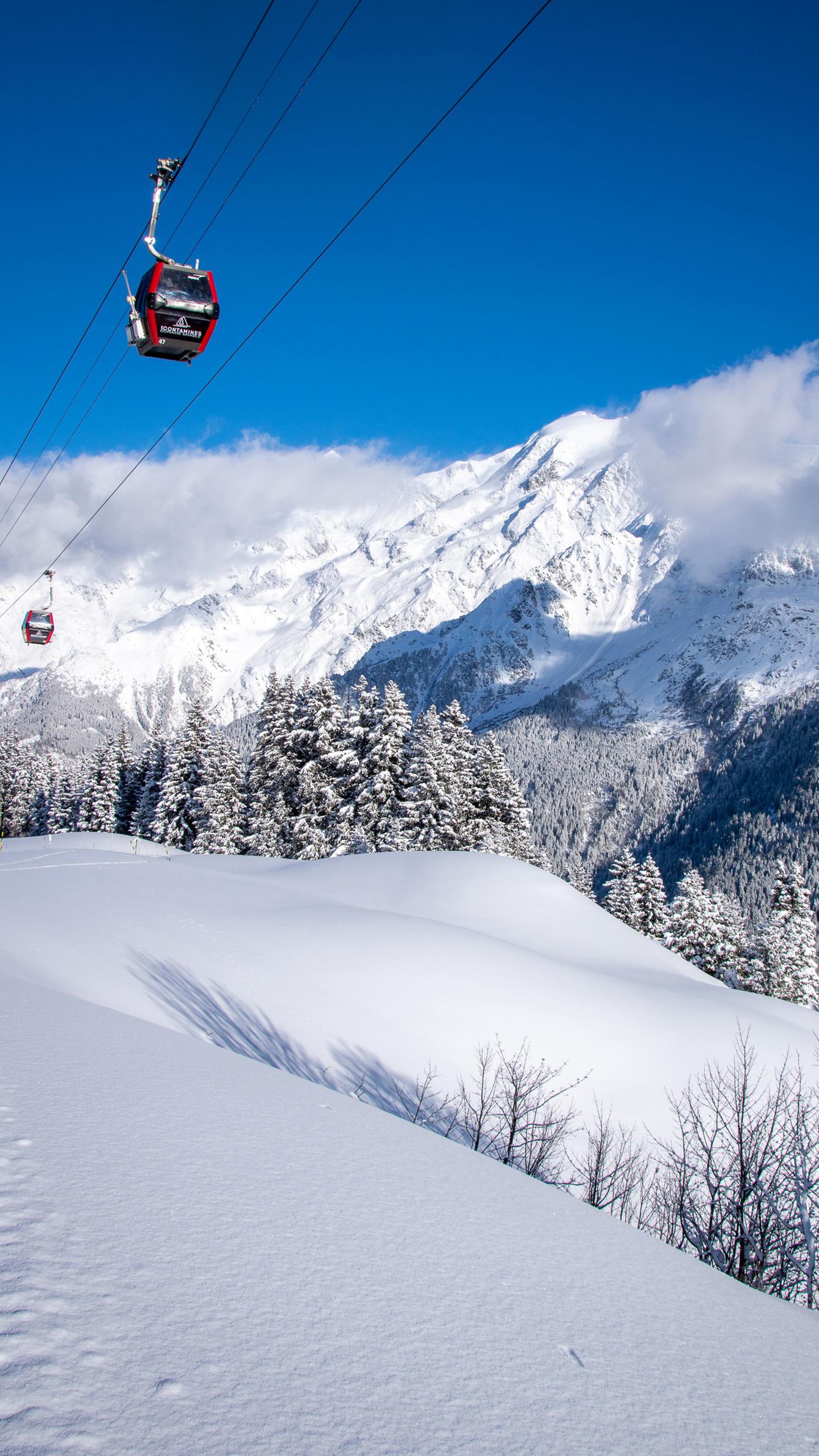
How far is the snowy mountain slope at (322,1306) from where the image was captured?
2.27 m

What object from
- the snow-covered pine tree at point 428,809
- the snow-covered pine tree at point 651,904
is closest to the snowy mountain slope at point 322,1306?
the snow-covered pine tree at point 428,809

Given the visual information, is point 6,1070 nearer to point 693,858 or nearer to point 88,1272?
point 88,1272

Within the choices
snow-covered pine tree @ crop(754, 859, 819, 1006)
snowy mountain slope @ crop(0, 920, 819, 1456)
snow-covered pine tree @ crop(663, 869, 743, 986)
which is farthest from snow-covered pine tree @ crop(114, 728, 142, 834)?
snowy mountain slope @ crop(0, 920, 819, 1456)

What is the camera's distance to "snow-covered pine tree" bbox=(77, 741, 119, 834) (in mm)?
54844

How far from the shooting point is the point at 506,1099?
437 inches

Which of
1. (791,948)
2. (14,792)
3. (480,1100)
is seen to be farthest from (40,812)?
(480,1100)

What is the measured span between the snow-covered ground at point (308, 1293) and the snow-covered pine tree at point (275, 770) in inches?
1225

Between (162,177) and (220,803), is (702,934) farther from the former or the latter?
(162,177)

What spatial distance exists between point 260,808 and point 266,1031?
104 feet

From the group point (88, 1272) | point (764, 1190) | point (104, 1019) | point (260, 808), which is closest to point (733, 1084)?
point (764, 1190)

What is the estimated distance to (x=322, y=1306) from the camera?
117 inches

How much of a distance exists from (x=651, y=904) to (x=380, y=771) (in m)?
20.1

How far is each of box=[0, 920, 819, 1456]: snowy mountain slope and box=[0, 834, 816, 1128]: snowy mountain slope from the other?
5.71m

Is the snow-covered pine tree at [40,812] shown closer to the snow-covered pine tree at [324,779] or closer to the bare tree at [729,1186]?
the snow-covered pine tree at [324,779]
